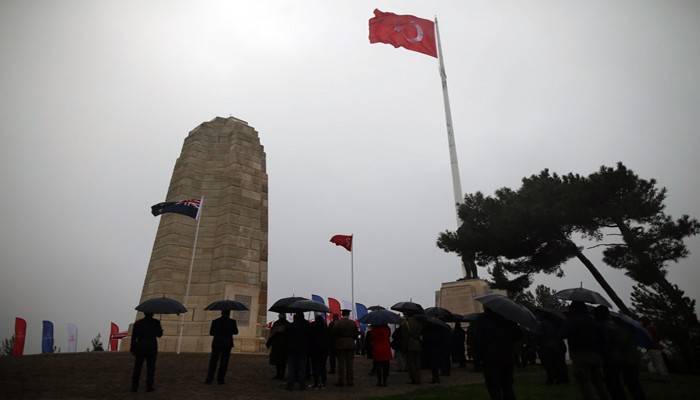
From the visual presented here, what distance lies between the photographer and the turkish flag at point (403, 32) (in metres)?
25.1

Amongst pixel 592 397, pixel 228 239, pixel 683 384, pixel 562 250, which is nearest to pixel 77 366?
pixel 228 239

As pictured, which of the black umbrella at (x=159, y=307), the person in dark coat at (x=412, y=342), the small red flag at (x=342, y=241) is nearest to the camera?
the black umbrella at (x=159, y=307)

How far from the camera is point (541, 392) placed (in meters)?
8.32

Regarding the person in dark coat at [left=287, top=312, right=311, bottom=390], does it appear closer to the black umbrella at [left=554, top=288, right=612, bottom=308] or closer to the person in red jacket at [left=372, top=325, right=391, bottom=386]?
the person in red jacket at [left=372, top=325, right=391, bottom=386]

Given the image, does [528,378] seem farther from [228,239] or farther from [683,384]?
[228,239]

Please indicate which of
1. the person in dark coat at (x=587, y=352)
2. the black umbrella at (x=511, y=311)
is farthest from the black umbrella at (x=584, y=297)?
the black umbrella at (x=511, y=311)

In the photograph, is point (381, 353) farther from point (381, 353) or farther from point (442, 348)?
point (442, 348)

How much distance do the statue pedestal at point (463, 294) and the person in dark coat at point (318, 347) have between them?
1184 cm

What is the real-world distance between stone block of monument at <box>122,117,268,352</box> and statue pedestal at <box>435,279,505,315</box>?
357 inches

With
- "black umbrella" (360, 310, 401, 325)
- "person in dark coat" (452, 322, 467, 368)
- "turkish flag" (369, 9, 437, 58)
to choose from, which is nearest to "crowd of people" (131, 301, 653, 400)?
"black umbrella" (360, 310, 401, 325)

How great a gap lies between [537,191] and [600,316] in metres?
14.4

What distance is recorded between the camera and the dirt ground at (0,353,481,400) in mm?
7703

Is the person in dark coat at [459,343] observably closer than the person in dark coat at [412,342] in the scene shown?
No

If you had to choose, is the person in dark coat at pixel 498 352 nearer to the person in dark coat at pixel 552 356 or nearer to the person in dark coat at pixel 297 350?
the person in dark coat at pixel 297 350
